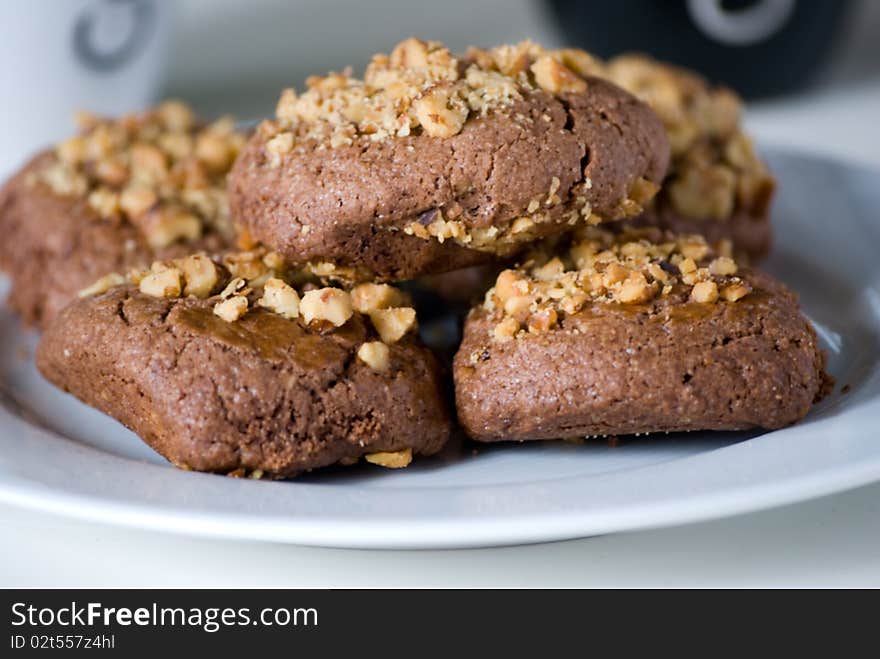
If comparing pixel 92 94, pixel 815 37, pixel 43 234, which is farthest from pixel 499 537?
pixel 815 37

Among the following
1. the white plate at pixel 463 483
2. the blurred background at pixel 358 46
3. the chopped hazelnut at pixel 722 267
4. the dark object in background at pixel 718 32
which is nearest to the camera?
the white plate at pixel 463 483

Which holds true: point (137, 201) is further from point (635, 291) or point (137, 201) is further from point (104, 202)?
point (635, 291)

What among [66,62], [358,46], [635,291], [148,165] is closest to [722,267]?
[635,291]

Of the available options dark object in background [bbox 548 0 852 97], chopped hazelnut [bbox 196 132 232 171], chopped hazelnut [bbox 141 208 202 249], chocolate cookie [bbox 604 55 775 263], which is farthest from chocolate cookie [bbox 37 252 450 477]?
dark object in background [bbox 548 0 852 97]

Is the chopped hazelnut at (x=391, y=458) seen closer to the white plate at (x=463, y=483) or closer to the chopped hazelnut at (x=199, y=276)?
the white plate at (x=463, y=483)

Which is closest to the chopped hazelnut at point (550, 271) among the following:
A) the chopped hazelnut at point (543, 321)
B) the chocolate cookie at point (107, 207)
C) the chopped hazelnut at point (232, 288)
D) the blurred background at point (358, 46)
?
the chopped hazelnut at point (543, 321)

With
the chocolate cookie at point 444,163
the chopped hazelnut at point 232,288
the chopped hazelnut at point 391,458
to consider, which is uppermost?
the chocolate cookie at point 444,163

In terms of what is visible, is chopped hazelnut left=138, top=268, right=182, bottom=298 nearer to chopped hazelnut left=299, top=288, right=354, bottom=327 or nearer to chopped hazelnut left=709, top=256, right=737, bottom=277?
chopped hazelnut left=299, top=288, right=354, bottom=327
